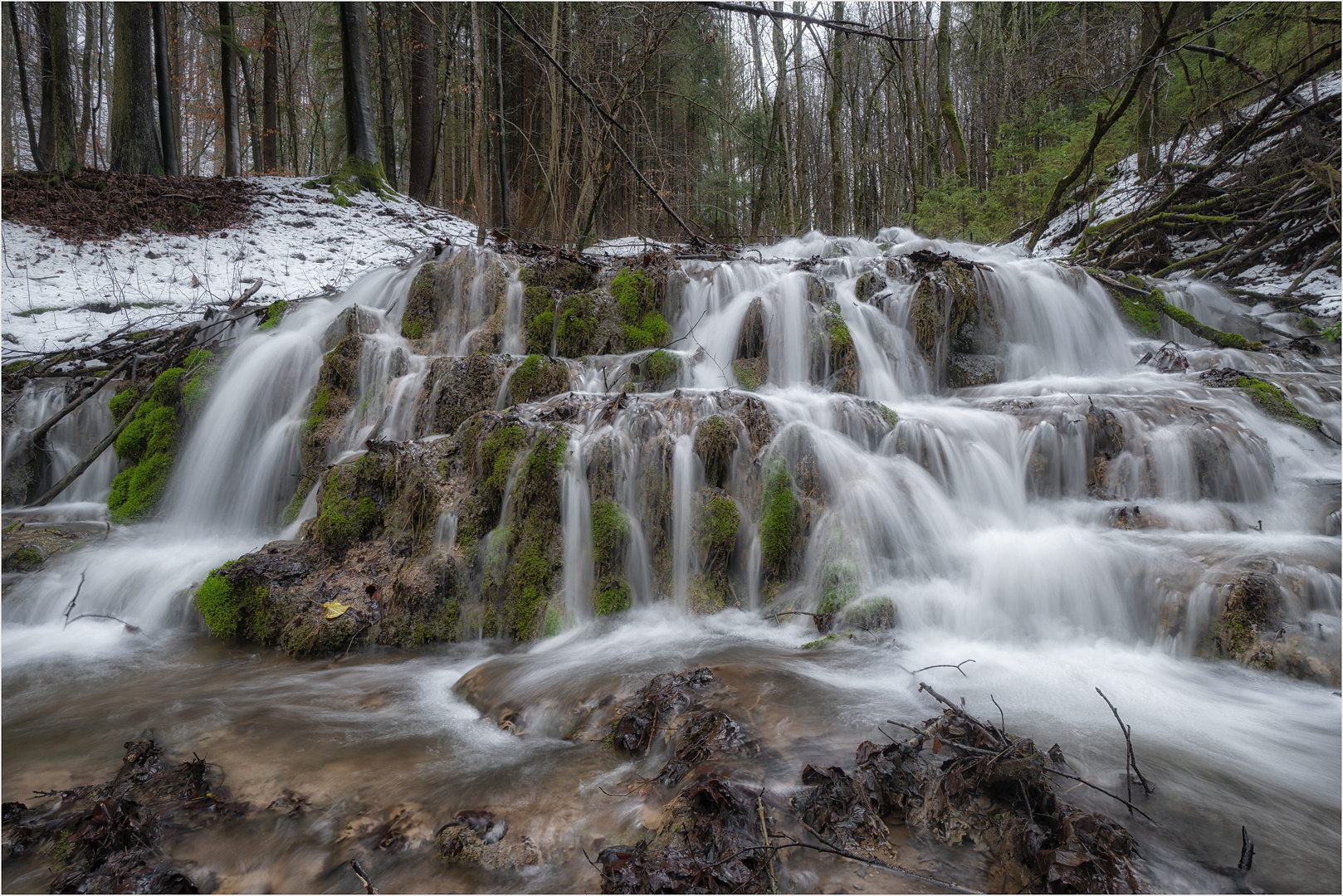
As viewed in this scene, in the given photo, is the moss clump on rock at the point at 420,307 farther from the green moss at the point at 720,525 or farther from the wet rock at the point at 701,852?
the wet rock at the point at 701,852

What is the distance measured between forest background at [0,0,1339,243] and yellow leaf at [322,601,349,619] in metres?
5.36

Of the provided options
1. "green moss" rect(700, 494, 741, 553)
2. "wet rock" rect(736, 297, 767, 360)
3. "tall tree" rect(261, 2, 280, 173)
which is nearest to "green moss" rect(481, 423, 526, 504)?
"green moss" rect(700, 494, 741, 553)

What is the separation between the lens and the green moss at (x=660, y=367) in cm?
707

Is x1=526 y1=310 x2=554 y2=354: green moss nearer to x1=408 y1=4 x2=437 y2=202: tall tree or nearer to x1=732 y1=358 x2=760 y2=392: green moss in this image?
x1=732 y1=358 x2=760 y2=392: green moss

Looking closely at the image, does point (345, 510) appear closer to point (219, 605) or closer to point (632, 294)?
point (219, 605)

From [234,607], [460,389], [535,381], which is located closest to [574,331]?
[535,381]

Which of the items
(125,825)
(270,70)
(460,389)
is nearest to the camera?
(125,825)

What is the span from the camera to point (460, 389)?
21.2 ft

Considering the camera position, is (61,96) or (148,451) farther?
(61,96)

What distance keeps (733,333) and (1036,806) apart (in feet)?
20.8

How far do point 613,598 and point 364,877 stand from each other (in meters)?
2.73

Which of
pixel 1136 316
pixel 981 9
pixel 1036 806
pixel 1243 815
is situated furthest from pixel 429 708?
pixel 981 9

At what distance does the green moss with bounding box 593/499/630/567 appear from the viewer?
194 inches

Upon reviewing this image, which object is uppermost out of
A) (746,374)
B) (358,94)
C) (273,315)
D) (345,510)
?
(358,94)
